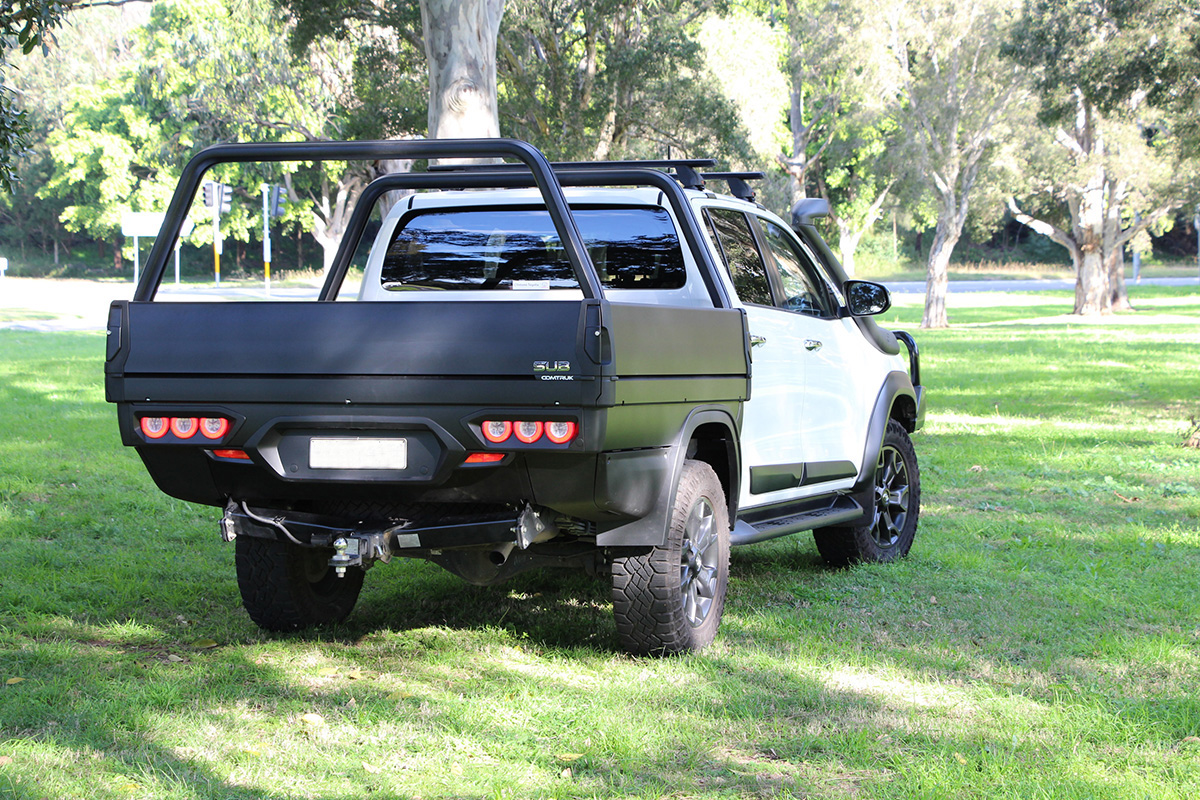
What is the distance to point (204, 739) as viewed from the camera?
4023 millimetres

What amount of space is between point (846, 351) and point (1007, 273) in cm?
7081

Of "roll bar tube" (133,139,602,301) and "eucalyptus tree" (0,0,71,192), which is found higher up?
"eucalyptus tree" (0,0,71,192)

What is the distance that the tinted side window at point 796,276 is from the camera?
638 centimetres

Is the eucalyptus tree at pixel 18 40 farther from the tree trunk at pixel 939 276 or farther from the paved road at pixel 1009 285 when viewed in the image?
the paved road at pixel 1009 285

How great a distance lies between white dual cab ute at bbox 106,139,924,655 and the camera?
166 inches

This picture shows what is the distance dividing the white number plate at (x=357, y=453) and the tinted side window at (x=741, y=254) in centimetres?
198

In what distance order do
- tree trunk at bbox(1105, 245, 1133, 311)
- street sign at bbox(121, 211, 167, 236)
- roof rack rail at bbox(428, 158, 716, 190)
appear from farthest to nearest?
street sign at bbox(121, 211, 167, 236) < tree trunk at bbox(1105, 245, 1133, 311) < roof rack rail at bbox(428, 158, 716, 190)

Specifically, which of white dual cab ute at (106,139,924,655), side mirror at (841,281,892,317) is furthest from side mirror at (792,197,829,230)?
white dual cab ute at (106,139,924,655)

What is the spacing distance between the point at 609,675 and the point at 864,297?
286 cm

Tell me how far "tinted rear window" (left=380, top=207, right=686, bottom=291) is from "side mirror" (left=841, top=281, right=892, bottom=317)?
1.48m

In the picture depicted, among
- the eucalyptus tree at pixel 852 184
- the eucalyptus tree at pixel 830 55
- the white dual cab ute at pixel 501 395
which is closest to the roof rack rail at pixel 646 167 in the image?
the white dual cab ute at pixel 501 395

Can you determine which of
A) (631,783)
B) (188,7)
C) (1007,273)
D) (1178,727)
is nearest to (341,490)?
(631,783)

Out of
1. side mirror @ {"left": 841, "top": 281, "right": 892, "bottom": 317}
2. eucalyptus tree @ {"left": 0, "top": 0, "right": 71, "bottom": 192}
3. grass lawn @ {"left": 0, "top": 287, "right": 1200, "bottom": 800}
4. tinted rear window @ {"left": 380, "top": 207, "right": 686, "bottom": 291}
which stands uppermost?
eucalyptus tree @ {"left": 0, "top": 0, "right": 71, "bottom": 192}

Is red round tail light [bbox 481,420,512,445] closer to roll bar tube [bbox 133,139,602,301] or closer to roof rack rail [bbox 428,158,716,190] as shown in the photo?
roll bar tube [bbox 133,139,602,301]
